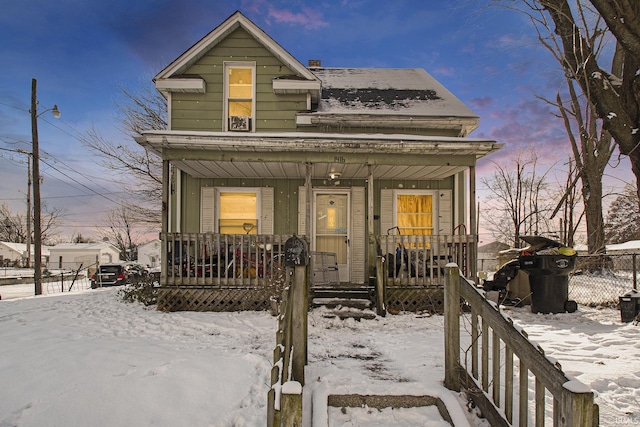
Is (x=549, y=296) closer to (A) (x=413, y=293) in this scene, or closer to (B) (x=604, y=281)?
(A) (x=413, y=293)

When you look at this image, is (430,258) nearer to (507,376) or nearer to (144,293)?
(507,376)

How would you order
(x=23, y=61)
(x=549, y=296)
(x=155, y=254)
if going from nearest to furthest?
(x=549, y=296) → (x=23, y=61) → (x=155, y=254)

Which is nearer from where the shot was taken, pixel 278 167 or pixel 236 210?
pixel 278 167

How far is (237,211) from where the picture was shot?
9992 mm

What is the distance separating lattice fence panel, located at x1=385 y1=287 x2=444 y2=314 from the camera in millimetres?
7719

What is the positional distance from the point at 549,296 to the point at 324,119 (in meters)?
6.43

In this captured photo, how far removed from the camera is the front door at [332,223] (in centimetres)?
1002

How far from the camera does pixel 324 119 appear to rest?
9.55 metres

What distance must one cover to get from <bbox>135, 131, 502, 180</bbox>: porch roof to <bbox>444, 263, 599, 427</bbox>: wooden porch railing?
179 inches

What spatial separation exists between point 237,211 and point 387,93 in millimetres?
5573

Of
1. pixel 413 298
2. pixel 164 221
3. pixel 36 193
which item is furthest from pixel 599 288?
pixel 36 193

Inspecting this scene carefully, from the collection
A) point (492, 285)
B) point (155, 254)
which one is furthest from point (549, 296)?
point (155, 254)

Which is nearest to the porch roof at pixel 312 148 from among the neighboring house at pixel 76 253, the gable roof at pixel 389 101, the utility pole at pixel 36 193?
the gable roof at pixel 389 101

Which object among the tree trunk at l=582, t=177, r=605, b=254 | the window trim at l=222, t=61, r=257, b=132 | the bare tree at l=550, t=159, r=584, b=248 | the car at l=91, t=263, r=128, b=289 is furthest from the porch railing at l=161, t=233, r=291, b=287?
the car at l=91, t=263, r=128, b=289
